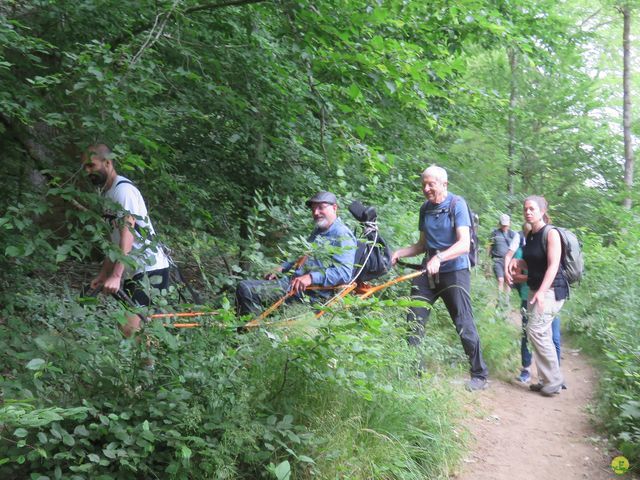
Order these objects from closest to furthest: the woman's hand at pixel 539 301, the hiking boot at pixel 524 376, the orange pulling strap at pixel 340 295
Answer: the orange pulling strap at pixel 340 295 → the woman's hand at pixel 539 301 → the hiking boot at pixel 524 376

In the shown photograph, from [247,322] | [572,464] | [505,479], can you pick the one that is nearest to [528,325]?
[572,464]

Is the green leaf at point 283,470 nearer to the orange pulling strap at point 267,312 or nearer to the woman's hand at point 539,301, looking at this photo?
the orange pulling strap at point 267,312

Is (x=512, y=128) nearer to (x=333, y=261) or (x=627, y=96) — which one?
(x=627, y=96)

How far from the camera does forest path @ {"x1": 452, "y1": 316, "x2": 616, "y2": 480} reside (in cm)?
445

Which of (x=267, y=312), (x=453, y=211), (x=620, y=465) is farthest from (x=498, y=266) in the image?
(x=267, y=312)

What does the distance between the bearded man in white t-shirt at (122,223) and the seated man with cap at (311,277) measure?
0.72 m

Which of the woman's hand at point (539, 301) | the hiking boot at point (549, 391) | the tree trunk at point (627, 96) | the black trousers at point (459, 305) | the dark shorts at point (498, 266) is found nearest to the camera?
the black trousers at point (459, 305)

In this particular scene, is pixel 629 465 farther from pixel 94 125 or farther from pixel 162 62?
pixel 162 62

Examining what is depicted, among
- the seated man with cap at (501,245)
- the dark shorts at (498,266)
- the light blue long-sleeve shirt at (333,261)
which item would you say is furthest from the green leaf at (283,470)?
the dark shorts at (498,266)

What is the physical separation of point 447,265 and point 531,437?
5.68ft

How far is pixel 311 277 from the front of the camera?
4.76 meters

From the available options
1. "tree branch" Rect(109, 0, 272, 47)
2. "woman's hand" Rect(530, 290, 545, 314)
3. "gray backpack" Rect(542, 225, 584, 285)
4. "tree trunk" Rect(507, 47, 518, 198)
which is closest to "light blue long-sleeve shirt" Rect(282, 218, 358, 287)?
"tree branch" Rect(109, 0, 272, 47)

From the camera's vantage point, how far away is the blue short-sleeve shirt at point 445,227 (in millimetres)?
5945

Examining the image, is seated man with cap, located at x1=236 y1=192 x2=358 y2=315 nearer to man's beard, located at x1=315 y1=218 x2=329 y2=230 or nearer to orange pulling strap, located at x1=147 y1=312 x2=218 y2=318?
man's beard, located at x1=315 y1=218 x2=329 y2=230
